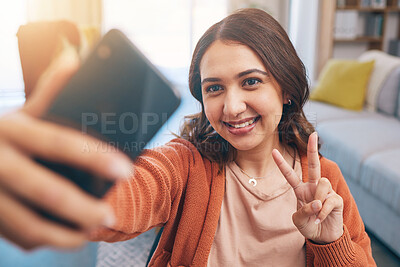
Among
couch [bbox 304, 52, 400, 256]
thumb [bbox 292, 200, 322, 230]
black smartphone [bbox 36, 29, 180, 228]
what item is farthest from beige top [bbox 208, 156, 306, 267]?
black smartphone [bbox 36, 29, 180, 228]

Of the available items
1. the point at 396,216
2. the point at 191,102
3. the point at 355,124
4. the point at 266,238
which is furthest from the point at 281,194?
the point at 355,124

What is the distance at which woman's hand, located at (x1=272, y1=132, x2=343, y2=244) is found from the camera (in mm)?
551

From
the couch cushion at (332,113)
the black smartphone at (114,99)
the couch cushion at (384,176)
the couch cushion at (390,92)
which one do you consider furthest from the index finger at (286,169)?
the couch cushion at (390,92)

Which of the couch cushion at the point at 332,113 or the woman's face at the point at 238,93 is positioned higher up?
the woman's face at the point at 238,93

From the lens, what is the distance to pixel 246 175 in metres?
0.73

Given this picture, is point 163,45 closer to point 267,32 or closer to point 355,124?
point 355,124

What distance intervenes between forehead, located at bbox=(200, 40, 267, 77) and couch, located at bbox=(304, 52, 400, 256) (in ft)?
1.70

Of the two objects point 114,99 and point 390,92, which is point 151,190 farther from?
point 390,92

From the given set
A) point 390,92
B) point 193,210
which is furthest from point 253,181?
point 390,92

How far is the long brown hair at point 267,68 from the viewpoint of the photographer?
23.4 inches

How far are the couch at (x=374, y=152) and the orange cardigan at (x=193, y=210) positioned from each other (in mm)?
416

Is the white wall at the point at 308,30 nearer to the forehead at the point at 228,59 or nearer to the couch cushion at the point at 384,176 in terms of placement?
the couch cushion at the point at 384,176

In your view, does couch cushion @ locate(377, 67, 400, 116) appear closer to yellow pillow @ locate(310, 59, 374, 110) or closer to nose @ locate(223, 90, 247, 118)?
yellow pillow @ locate(310, 59, 374, 110)

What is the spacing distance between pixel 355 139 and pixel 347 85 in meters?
0.73
